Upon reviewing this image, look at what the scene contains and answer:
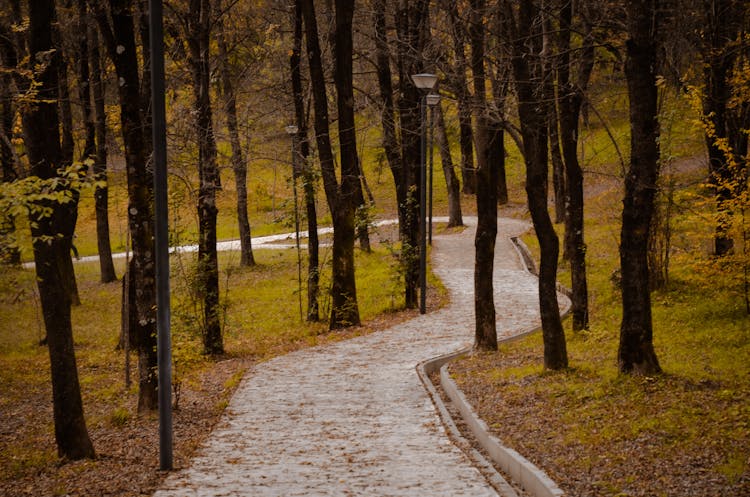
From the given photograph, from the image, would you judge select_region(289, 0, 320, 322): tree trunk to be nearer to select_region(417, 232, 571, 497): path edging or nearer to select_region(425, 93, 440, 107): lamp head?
select_region(425, 93, 440, 107): lamp head

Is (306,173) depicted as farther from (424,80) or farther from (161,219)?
(161,219)

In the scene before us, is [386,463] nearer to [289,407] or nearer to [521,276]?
[289,407]

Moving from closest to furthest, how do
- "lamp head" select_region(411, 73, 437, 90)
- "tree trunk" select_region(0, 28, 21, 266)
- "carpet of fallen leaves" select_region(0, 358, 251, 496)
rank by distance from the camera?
"carpet of fallen leaves" select_region(0, 358, 251, 496) < "tree trunk" select_region(0, 28, 21, 266) < "lamp head" select_region(411, 73, 437, 90)

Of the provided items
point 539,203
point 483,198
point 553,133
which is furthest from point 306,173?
point 539,203

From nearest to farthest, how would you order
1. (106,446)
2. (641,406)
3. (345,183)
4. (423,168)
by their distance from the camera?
(641,406)
(106,446)
(345,183)
(423,168)

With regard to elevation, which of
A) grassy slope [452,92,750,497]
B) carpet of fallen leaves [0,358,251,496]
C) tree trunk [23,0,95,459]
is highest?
tree trunk [23,0,95,459]

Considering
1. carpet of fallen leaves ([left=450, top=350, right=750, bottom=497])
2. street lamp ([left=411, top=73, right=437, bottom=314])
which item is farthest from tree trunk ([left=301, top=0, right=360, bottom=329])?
carpet of fallen leaves ([left=450, top=350, right=750, bottom=497])

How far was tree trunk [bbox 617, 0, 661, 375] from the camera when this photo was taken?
10.2 metres

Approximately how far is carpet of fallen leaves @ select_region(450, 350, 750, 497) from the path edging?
0.53 feet

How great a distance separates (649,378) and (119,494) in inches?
255

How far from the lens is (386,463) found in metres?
8.87

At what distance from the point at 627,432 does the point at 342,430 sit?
12.8 ft

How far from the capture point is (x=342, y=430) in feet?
35.4

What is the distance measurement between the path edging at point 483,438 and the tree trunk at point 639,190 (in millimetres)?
2197
